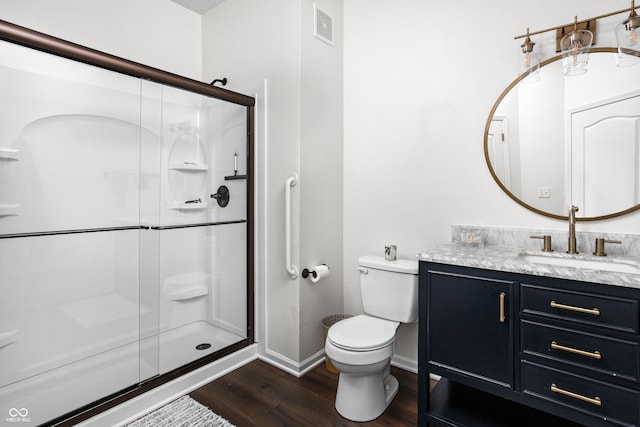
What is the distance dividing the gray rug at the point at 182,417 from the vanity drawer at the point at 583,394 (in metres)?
1.42

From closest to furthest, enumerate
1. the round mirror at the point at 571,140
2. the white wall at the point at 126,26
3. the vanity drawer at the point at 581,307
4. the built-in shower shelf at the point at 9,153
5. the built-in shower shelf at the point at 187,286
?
1. the vanity drawer at the point at 581,307
2. the round mirror at the point at 571,140
3. the built-in shower shelf at the point at 9,153
4. the white wall at the point at 126,26
5. the built-in shower shelf at the point at 187,286

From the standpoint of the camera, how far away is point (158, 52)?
8.68ft

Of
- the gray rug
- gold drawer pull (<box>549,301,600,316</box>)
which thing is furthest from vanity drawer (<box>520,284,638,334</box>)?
the gray rug

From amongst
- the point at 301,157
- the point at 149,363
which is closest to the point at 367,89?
the point at 301,157

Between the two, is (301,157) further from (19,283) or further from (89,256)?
(19,283)

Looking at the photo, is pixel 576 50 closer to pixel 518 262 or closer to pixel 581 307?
pixel 518 262

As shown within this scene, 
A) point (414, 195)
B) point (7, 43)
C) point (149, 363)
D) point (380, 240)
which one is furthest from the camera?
point (380, 240)

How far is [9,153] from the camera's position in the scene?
66.7 inches

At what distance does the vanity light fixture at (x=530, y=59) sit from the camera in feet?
5.70

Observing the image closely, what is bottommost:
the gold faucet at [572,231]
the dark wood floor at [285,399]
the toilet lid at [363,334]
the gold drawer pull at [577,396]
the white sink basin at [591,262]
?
the dark wood floor at [285,399]

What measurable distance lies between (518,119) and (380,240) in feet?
3.55

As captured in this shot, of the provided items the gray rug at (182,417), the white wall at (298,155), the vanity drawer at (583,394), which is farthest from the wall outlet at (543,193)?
the gray rug at (182,417)

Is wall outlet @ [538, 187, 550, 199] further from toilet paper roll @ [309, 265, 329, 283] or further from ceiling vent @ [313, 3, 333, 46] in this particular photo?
ceiling vent @ [313, 3, 333, 46]

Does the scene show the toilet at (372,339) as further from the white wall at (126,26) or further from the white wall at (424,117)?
the white wall at (126,26)
